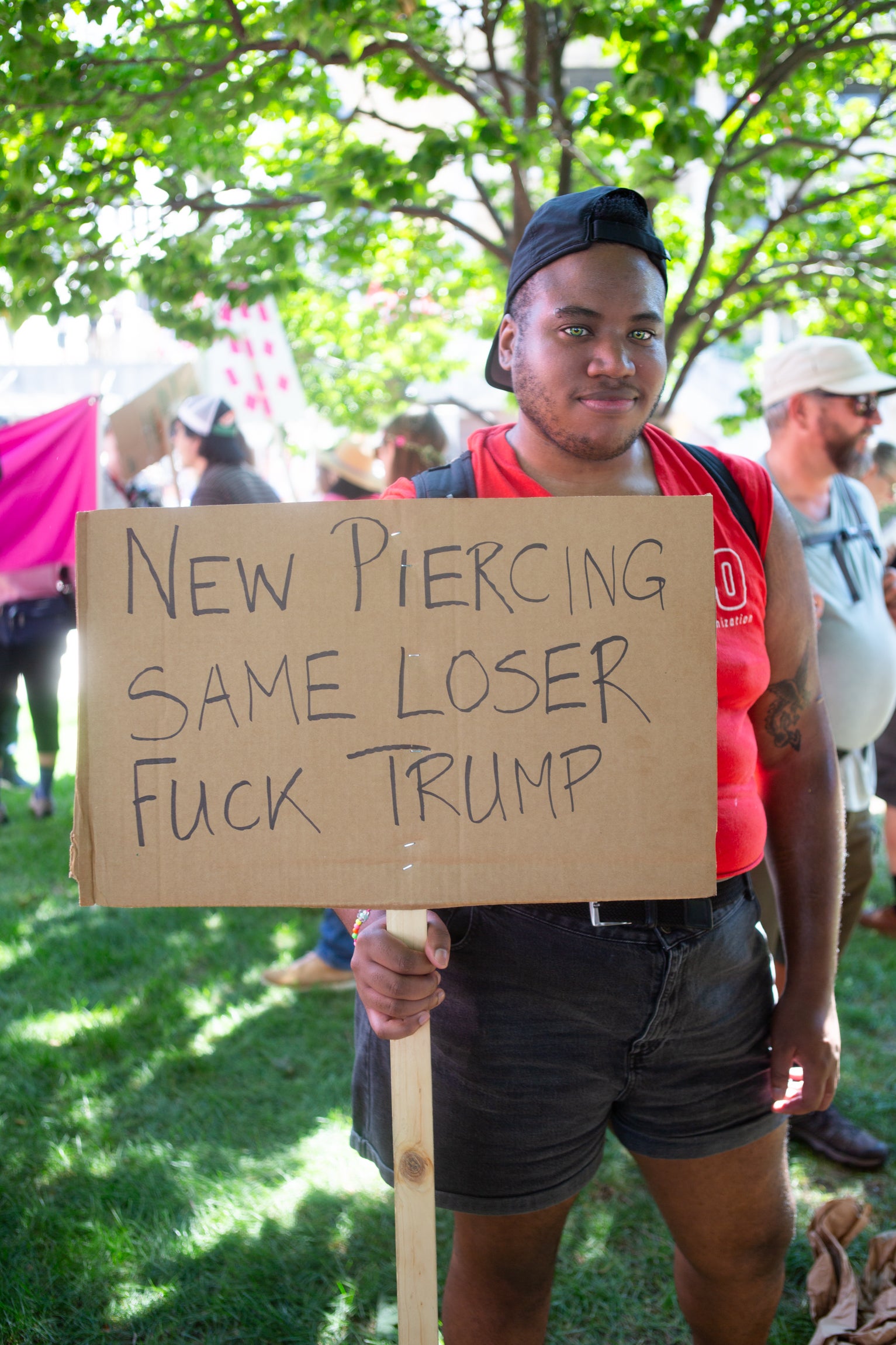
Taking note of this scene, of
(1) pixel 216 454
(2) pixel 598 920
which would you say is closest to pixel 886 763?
(1) pixel 216 454

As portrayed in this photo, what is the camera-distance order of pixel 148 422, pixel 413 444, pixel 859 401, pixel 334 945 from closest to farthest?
pixel 859 401
pixel 334 945
pixel 413 444
pixel 148 422

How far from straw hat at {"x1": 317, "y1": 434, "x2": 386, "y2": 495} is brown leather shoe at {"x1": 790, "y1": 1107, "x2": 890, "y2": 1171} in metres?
3.28

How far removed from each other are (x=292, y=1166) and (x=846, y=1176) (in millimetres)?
1483

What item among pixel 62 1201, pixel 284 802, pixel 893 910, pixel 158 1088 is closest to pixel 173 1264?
pixel 62 1201

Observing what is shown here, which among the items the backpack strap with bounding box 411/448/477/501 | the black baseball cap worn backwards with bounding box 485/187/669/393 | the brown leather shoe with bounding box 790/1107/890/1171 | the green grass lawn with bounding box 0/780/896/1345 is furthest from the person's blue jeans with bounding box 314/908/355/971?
the black baseball cap worn backwards with bounding box 485/187/669/393

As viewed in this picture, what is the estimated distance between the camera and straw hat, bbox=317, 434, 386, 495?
515 centimetres

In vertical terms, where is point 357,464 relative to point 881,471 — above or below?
above

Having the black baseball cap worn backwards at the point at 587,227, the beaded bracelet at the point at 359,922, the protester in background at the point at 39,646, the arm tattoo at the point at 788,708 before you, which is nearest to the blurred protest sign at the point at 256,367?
the protester in background at the point at 39,646

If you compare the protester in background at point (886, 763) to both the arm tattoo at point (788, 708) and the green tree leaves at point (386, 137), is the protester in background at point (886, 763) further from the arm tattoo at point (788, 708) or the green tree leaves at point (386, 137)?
the arm tattoo at point (788, 708)

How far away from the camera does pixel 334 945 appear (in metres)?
3.79

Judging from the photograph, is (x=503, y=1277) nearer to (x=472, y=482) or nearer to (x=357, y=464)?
(x=472, y=482)

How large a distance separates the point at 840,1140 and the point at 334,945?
1824 mm

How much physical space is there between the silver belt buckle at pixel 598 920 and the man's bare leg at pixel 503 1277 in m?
0.46

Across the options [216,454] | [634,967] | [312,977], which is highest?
[216,454]
